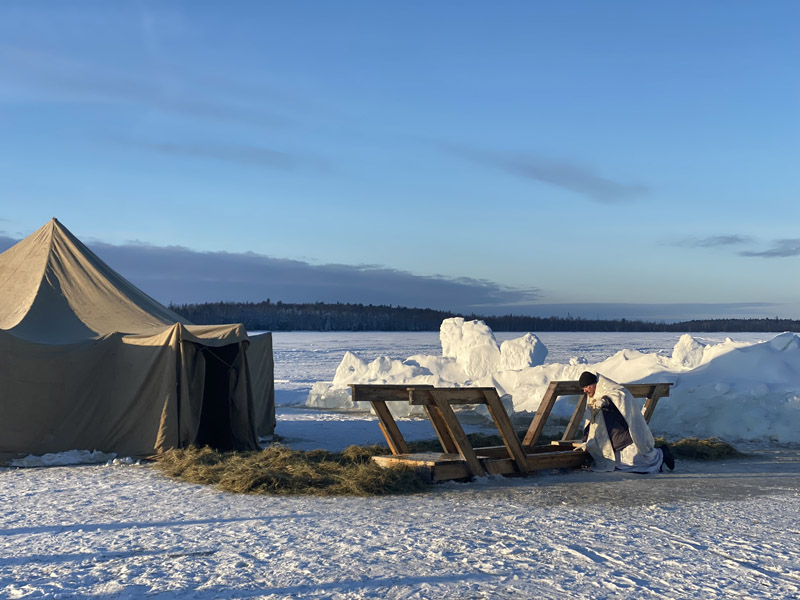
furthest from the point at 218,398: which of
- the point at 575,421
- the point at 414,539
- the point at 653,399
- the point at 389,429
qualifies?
the point at 414,539

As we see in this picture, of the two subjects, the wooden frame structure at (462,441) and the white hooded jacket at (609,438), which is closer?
the wooden frame structure at (462,441)

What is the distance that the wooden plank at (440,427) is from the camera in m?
9.85

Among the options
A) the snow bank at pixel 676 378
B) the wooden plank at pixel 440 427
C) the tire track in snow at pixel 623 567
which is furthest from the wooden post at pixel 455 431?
the snow bank at pixel 676 378

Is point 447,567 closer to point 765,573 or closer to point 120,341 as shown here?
point 765,573

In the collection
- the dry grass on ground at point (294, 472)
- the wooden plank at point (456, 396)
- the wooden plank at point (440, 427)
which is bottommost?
the dry grass on ground at point (294, 472)

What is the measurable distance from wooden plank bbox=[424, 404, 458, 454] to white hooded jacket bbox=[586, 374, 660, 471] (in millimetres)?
1893

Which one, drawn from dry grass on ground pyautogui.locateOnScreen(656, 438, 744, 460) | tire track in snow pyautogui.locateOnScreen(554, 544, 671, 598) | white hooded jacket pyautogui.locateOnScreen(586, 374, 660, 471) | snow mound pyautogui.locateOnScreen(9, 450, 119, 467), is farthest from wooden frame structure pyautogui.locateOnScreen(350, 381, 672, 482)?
snow mound pyautogui.locateOnScreen(9, 450, 119, 467)

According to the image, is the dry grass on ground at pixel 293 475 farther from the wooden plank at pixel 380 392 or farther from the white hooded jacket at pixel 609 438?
the white hooded jacket at pixel 609 438

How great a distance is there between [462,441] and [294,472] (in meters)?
2.07

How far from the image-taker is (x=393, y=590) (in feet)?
15.9

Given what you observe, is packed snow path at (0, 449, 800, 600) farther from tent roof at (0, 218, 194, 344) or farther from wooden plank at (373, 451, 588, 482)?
tent roof at (0, 218, 194, 344)

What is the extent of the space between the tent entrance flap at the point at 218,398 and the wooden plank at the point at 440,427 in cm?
403

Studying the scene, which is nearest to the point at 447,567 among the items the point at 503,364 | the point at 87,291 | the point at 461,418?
the point at 87,291

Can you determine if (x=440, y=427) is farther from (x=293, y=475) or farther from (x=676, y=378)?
(x=676, y=378)
